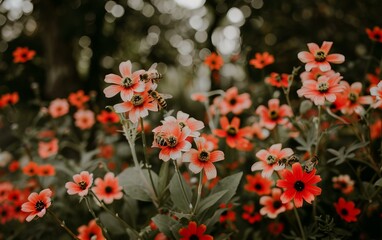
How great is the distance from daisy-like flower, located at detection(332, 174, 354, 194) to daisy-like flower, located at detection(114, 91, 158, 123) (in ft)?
3.70

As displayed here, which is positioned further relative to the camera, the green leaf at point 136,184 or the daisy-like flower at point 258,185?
the daisy-like flower at point 258,185

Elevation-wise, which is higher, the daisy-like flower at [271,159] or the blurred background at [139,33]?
the daisy-like flower at [271,159]

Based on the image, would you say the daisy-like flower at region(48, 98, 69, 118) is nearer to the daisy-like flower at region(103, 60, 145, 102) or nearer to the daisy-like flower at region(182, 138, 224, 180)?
the daisy-like flower at region(103, 60, 145, 102)

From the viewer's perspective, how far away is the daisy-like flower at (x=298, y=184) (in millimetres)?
1240

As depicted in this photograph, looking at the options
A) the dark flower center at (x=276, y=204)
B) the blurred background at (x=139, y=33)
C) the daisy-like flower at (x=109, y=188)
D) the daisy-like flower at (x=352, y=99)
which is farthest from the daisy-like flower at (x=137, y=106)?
the blurred background at (x=139, y=33)

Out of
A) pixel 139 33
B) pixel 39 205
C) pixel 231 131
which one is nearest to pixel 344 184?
pixel 231 131

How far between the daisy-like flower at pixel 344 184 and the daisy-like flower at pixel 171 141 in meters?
1.04

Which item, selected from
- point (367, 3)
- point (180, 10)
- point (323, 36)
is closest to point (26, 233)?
point (323, 36)

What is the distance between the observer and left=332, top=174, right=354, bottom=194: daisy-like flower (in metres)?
1.83

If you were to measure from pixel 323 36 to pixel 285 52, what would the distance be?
43 centimetres

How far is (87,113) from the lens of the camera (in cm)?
241

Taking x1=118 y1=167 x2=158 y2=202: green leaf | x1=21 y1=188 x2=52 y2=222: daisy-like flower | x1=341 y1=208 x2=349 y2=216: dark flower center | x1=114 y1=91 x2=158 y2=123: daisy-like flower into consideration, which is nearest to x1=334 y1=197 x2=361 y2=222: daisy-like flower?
x1=341 y1=208 x2=349 y2=216: dark flower center

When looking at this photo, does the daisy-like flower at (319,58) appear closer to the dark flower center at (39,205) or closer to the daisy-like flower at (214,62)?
the daisy-like flower at (214,62)

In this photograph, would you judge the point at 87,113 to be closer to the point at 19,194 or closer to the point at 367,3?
the point at 19,194
